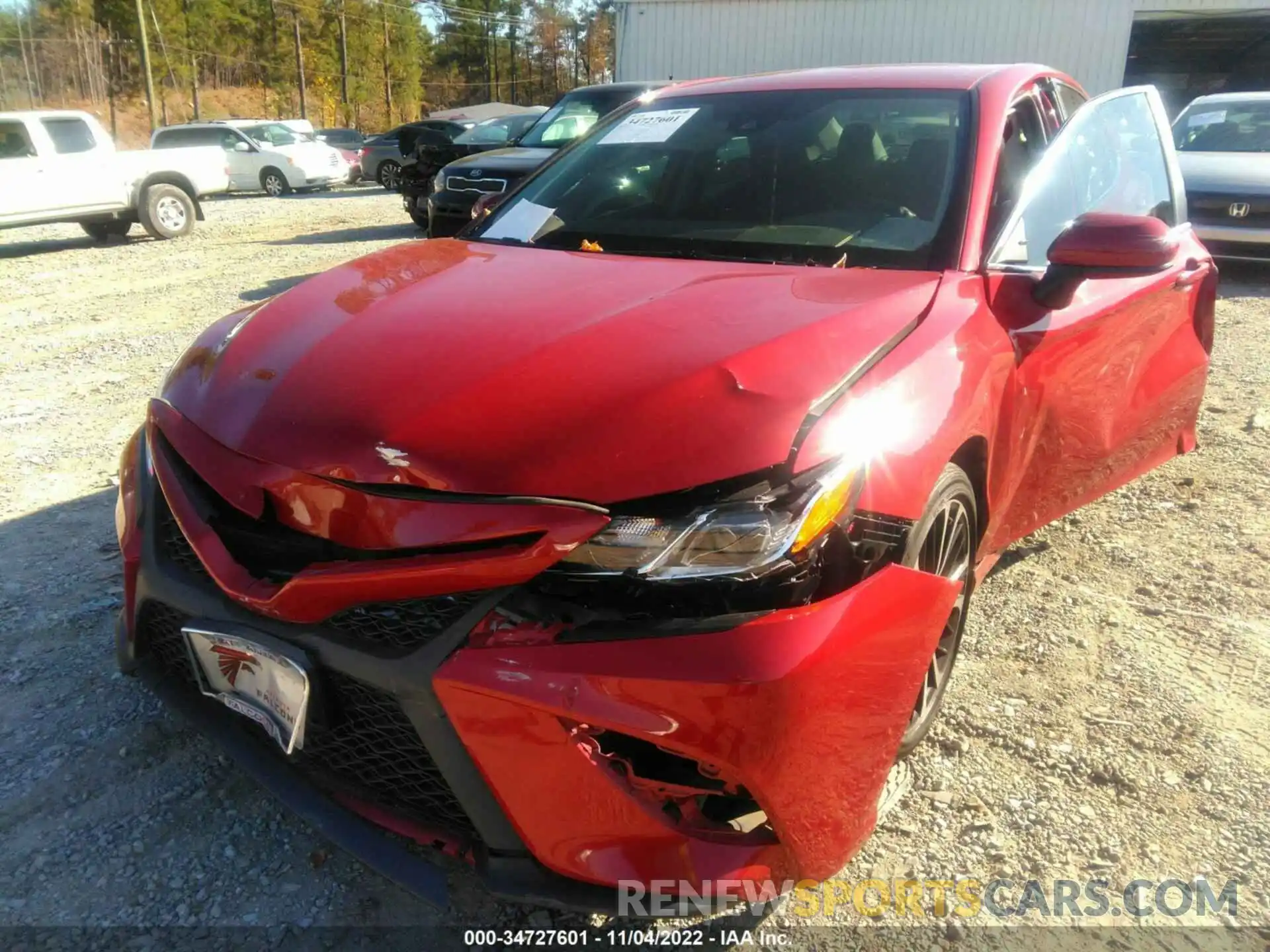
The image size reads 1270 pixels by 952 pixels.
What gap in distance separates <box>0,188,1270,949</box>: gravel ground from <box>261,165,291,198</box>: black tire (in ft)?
53.8

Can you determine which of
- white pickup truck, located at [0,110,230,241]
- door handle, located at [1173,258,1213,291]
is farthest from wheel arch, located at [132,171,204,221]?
door handle, located at [1173,258,1213,291]

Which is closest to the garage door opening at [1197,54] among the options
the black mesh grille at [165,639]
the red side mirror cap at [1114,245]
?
the red side mirror cap at [1114,245]

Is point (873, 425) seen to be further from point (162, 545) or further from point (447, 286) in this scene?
point (162, 545)

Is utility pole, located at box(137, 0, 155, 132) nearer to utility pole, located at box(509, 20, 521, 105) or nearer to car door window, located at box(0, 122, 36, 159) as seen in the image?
car door window, located at box(0, 122, 36, 159)

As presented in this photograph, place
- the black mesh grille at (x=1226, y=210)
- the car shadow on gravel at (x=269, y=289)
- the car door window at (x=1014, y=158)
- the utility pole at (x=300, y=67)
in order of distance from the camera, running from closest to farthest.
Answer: the car door window at (x=1014, y=158) → the car shadow on gravel at (x=269, y=289) → the black mesh grille at (x=1226, y=210) → the utility pole at (x=300, y=67)

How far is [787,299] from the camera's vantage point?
2002 mm

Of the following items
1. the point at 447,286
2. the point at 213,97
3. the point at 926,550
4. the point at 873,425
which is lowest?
the point at 926,550

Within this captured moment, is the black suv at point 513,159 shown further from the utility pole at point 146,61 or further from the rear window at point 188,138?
the utility pole at point 146,61

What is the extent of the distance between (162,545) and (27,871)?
30.4 inches

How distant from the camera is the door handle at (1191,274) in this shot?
3.16 metres

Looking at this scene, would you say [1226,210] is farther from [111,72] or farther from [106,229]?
[111,72]

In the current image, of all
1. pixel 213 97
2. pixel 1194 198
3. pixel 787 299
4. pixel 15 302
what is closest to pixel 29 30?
pixel 213 97

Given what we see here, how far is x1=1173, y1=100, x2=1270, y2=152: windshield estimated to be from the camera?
30.1ft

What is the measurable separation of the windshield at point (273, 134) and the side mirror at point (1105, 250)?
20.0m
